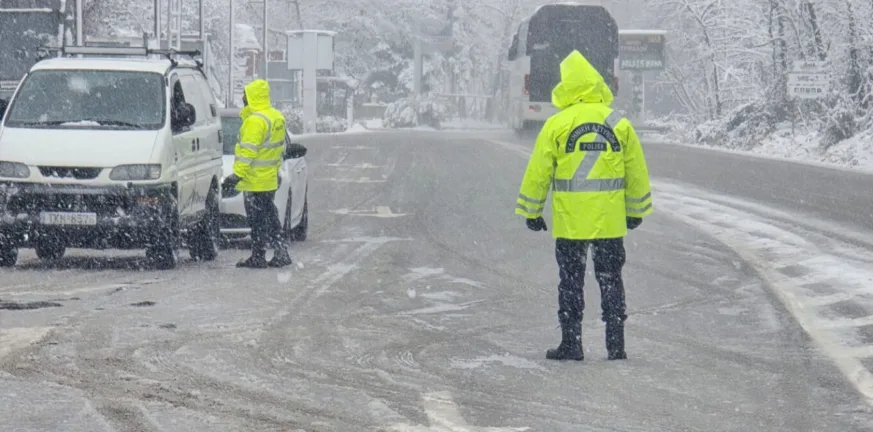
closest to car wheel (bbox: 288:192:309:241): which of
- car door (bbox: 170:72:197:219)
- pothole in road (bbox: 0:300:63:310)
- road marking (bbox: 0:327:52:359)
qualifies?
car door (bbox: 170:72:197:219)

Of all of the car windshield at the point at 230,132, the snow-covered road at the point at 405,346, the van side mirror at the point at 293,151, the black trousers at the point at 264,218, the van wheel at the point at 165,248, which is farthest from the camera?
the car windshield at the point at 230,132

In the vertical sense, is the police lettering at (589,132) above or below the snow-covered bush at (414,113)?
above

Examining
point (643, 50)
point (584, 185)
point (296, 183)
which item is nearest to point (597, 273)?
point (584, 185)

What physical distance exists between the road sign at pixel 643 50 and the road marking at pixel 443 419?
62203 millimetres

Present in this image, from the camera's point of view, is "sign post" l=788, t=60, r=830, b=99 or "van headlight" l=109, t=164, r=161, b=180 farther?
"sign post" l=788, t=60, r=830, b=99

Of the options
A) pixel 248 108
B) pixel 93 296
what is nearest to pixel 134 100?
pixel 248 108

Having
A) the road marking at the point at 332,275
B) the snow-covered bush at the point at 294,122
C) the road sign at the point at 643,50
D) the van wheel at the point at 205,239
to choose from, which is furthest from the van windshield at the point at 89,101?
the road sign at the point at 643,50

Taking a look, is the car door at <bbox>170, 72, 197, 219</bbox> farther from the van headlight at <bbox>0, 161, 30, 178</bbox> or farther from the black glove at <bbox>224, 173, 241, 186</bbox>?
the black glove at <bbox>224, 173, 241, 186</bbox>

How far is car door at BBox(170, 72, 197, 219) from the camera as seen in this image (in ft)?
43.8

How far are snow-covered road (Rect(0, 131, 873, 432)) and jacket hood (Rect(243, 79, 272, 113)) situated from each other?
1.46 m

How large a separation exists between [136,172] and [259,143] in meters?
1.12

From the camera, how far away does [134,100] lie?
13.6 metres

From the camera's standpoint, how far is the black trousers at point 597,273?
27.8ft

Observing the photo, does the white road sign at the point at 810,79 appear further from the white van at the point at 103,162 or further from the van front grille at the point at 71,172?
the van front grille at the point at 71,172
